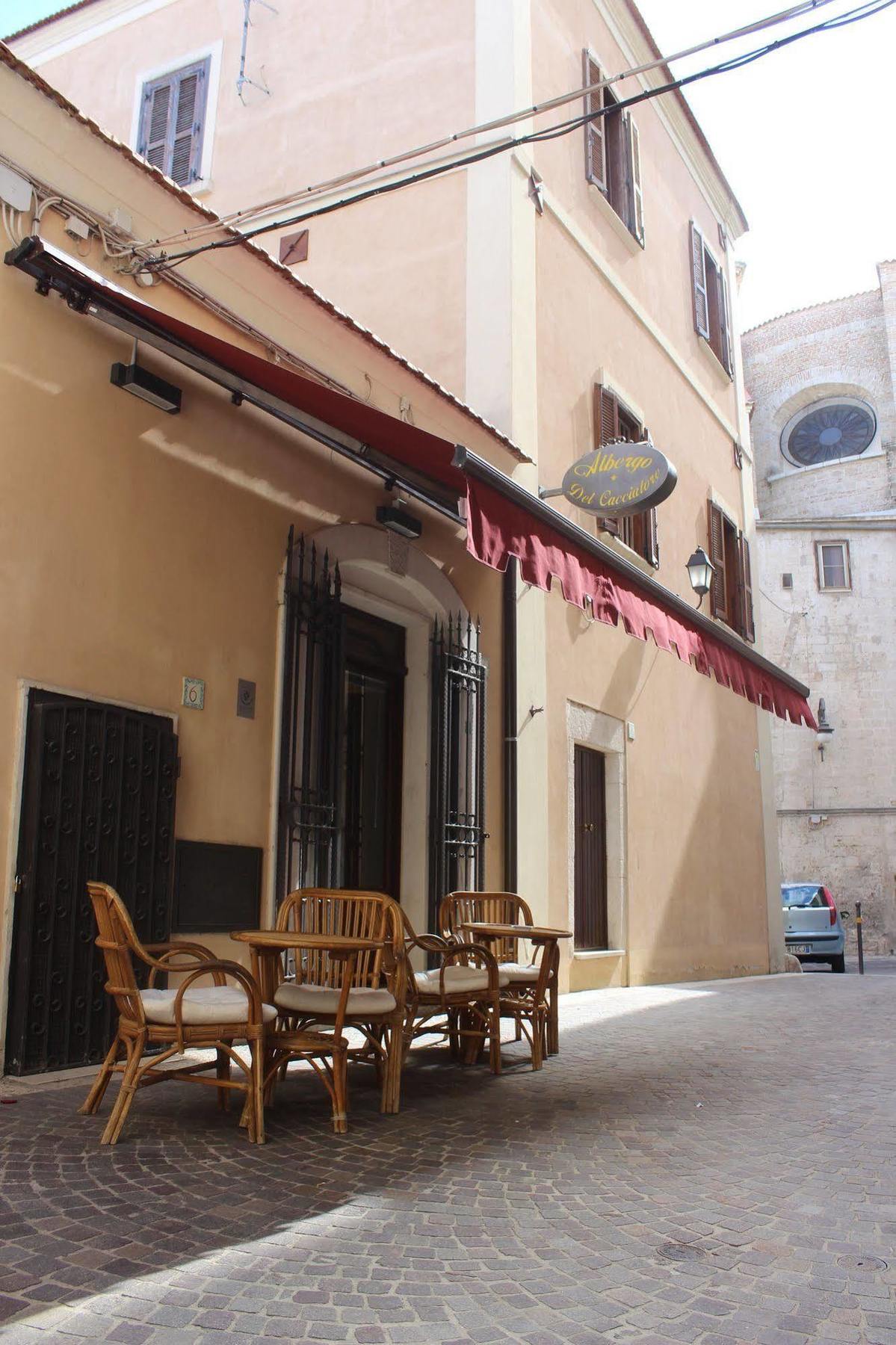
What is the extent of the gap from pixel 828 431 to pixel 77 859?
32208 mm

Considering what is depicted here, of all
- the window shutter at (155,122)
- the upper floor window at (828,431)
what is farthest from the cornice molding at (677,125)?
the upper floor window at (828,431)

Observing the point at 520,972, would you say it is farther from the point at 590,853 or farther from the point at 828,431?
the point at 828,431

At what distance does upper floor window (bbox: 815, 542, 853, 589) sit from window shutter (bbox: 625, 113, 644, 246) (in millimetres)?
14606

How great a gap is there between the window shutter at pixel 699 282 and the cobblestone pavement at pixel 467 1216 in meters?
11.0

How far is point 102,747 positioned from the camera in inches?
196

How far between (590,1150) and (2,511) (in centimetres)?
343

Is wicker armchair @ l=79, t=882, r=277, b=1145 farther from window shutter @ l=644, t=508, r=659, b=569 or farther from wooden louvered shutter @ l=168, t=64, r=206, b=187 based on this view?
wooden louvered shutter @ l=168, t=64, r=206, b=187

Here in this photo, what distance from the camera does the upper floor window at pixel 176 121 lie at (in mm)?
11547

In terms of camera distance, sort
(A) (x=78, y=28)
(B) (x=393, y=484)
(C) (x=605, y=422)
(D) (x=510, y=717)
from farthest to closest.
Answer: (A) (x=78, y=28) → (C) (x=605, y=422) → (D) (x=510, y=717) → (B) (x=393, y=484)

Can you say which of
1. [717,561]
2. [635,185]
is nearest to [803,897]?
[717,561]

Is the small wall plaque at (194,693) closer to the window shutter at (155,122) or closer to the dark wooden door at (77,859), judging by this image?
the dark wooden door at (77,859)

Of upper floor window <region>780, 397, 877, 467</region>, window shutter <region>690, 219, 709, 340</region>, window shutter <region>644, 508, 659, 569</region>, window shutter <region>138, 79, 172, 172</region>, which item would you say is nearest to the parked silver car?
window shutter <region>644, 508, 659, 569</region>

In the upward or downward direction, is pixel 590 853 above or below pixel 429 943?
above

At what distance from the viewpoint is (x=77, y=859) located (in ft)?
15.8
